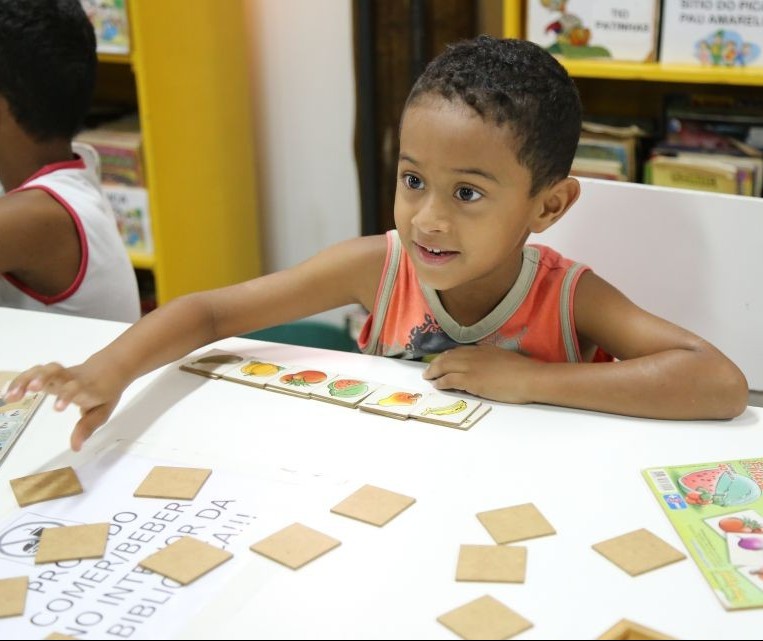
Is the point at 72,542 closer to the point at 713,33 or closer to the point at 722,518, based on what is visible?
the point at 722,518

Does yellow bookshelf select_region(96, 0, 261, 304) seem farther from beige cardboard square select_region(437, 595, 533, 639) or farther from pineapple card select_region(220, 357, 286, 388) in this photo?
beige cardboard square select_region(437, 595, 533, 639)

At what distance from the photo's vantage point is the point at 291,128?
2.70 m

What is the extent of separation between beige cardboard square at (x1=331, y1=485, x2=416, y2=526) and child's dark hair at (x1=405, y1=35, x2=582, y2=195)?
0.45m

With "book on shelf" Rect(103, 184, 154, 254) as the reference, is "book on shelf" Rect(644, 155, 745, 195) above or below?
above

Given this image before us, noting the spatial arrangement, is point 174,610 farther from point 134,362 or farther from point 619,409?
point 619,409

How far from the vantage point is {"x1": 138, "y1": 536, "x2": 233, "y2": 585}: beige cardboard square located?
80 centimetres

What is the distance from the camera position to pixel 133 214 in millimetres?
2477

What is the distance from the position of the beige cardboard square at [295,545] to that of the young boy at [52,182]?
0.87m

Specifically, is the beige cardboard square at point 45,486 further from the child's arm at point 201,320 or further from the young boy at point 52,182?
the young boy at point 52,182

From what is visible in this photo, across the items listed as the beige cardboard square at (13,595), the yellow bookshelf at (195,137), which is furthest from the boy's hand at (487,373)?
the yellow bookshelf at (195,137)

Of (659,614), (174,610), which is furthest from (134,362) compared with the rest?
(659,614)

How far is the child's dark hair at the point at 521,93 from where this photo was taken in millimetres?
1116

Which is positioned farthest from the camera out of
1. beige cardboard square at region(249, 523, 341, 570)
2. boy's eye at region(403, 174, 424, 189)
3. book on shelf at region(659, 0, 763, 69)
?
book on shelf at region(659, 0, 763, 69)

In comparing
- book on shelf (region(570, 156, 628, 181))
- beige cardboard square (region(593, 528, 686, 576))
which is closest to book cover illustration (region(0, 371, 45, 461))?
beige cardboard square (region(593, 528, 686, 576))
